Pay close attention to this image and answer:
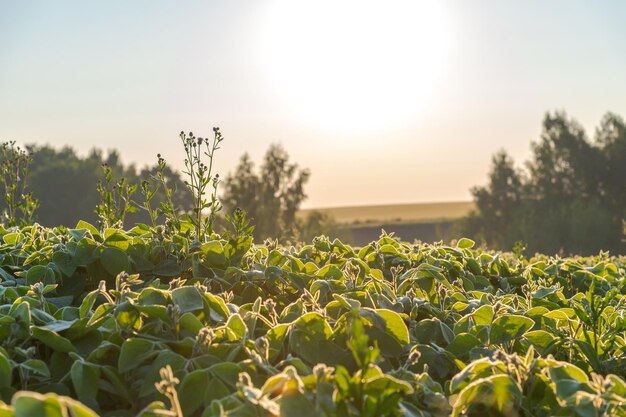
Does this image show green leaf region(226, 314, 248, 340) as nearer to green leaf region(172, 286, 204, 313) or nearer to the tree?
green leaf region(172, 286, 204, 313)

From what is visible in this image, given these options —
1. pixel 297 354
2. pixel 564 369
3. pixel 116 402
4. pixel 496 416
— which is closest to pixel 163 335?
pixel 116 402

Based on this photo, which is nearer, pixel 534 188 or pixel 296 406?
pixel 296 406

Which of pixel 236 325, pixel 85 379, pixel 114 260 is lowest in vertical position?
pixel 85 379

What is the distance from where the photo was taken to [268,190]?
42.6 m

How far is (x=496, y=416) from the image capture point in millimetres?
2113

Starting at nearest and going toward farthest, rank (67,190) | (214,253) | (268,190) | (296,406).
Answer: (296,406) → (214,253) → (268,190) → (67,190)

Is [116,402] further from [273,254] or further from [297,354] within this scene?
[273,254]

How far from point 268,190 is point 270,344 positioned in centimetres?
4039

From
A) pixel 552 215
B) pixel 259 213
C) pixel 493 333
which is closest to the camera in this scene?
pixel 493 333

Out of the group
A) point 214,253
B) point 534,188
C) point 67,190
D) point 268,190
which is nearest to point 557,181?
point 534,188

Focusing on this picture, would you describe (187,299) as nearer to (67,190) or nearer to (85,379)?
(85,379)

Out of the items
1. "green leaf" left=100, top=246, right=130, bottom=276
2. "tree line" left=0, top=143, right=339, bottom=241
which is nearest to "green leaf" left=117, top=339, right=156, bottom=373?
"green leaf" left=100, top=246, right=130, bottom=276

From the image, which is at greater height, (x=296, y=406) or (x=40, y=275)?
(x=40, y=275)

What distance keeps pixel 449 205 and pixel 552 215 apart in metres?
119
